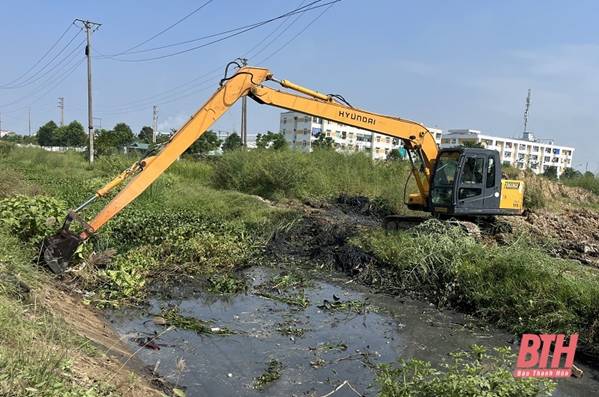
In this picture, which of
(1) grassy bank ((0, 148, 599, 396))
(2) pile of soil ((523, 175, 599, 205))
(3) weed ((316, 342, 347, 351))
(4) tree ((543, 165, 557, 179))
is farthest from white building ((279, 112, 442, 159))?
(3) weed ((316, 342, 347, 351))

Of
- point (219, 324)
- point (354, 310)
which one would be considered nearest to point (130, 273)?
point (219, 324)

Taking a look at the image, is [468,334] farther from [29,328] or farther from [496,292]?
[29,328]

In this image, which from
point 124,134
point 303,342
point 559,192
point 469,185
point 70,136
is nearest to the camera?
point 303,342

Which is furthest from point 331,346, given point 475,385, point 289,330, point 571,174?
point 571,174

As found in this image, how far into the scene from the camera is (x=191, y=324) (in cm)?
666

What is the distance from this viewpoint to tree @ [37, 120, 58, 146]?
81.2 m

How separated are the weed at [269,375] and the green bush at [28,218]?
440 cm

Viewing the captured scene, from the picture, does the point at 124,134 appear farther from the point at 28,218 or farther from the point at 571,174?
the point at 28,218

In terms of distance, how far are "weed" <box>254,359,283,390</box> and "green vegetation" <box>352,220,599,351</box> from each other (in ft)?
11.5

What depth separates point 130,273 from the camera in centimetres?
802

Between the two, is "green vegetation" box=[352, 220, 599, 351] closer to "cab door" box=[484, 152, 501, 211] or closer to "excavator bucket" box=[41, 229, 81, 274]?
"cab door" box=[484, 152, 501, 211]

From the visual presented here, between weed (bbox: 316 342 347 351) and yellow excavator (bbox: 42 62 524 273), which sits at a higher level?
yellow excavator (bbox: 42 62 524 273)

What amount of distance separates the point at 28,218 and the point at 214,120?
11.1ft

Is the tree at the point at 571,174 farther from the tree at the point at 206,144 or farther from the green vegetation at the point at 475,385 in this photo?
the green vegetation at the point at 475,385
